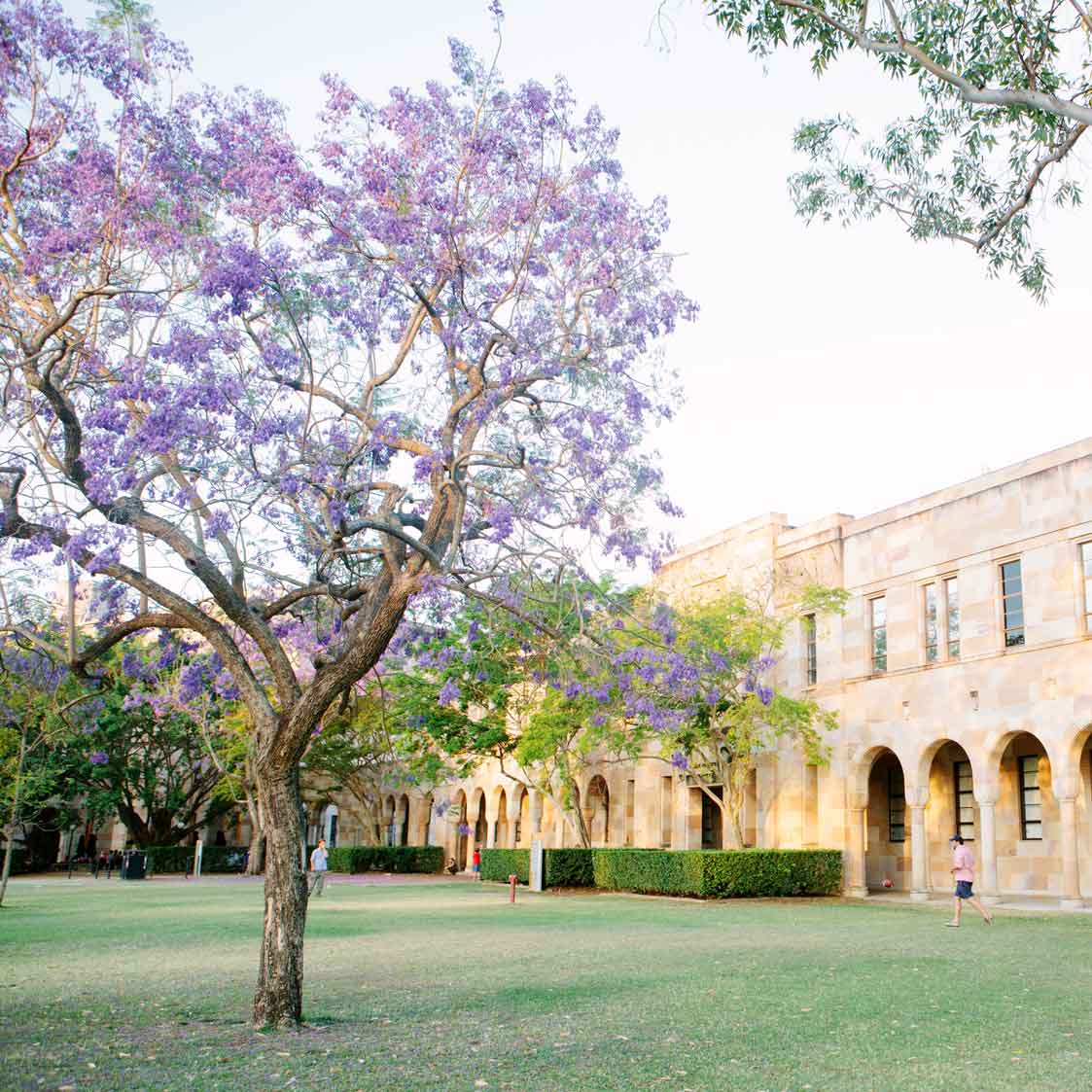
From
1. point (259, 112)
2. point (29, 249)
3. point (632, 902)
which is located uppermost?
point (259, 112)

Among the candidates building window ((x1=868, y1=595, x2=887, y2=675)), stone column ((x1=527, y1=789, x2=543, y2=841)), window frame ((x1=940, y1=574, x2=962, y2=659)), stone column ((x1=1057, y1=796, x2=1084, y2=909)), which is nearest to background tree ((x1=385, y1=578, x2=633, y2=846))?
stone column ((x1=527, y1=789, x2=543, y2=841))

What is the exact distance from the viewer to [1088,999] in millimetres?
11242

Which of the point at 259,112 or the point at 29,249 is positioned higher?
the point at 259,112

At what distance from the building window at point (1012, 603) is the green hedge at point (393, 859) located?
3160 centimetres

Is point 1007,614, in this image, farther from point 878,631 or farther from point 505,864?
point 505,864

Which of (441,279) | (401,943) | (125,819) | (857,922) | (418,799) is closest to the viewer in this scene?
(441,279)

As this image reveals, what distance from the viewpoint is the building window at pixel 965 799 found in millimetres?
29531

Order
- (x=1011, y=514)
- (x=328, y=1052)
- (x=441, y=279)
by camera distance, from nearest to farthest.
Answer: (x=328, y=1052) → (x=441, y=279) → (x=1011, y=514)

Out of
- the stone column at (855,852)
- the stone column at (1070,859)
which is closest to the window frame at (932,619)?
the stone column at (855,852)

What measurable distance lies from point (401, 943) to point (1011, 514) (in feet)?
57.7

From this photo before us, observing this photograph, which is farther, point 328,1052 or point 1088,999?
point 1088,999

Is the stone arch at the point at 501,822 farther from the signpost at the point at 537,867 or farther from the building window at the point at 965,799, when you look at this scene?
the building window at the point at 965,799

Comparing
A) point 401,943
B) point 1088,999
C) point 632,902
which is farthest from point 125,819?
point 1088,999

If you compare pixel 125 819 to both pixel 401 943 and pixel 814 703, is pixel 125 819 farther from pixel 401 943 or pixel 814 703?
pixel 401 943
